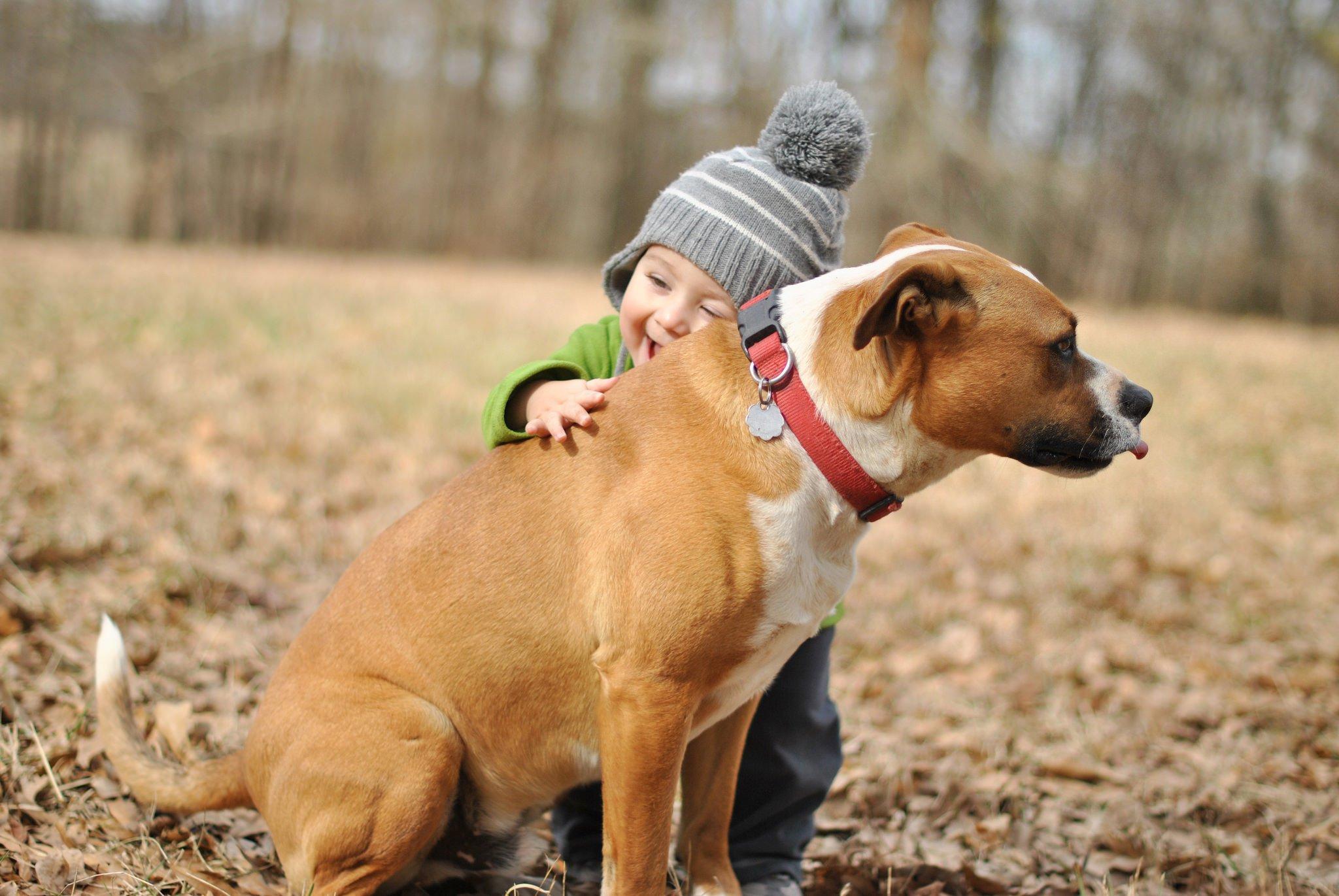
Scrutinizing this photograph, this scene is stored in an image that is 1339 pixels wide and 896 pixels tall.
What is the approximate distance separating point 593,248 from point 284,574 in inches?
913

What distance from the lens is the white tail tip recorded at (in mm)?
3012

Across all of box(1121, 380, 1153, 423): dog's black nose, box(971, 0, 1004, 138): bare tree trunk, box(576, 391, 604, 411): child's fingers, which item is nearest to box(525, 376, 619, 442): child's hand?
box(576, 391, 604, 411): child's fingers

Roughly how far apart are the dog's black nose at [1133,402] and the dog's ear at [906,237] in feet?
2.16

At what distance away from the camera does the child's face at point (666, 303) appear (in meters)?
3.01

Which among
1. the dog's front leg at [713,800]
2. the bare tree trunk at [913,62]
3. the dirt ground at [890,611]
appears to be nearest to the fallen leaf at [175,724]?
the dirt ground at [890,611]

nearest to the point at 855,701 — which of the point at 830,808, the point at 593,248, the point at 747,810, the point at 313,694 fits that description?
the point at 830,808

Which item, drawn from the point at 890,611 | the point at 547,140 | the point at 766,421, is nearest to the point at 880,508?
the point at 766,421

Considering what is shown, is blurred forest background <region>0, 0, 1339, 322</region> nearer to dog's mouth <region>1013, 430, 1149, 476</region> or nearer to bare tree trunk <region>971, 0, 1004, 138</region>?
bare tree trunk <region>971, 0, 1004, 138</region>

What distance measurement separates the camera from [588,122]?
25.9m

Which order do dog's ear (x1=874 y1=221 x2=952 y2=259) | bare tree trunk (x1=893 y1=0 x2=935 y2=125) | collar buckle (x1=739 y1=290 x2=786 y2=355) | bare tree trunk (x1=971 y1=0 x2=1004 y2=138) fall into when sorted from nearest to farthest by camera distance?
collar buckle (x1=739 y1=290 x2=786 y2=355)
dog's ear (x1=874 y1=221 x2=952 y2=259)
bare tree trunk (x1=893 y1=0 x2=935 y2=125)
bare tree trunk (x1=971 y1=0 x2=1004 y2=138)

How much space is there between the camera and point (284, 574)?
520cm

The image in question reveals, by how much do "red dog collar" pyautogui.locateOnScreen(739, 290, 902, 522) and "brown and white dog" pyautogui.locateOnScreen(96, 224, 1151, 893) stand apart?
32mm

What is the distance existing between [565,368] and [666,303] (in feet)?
1.20

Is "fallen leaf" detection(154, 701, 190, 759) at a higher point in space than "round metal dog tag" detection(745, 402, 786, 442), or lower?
lower
